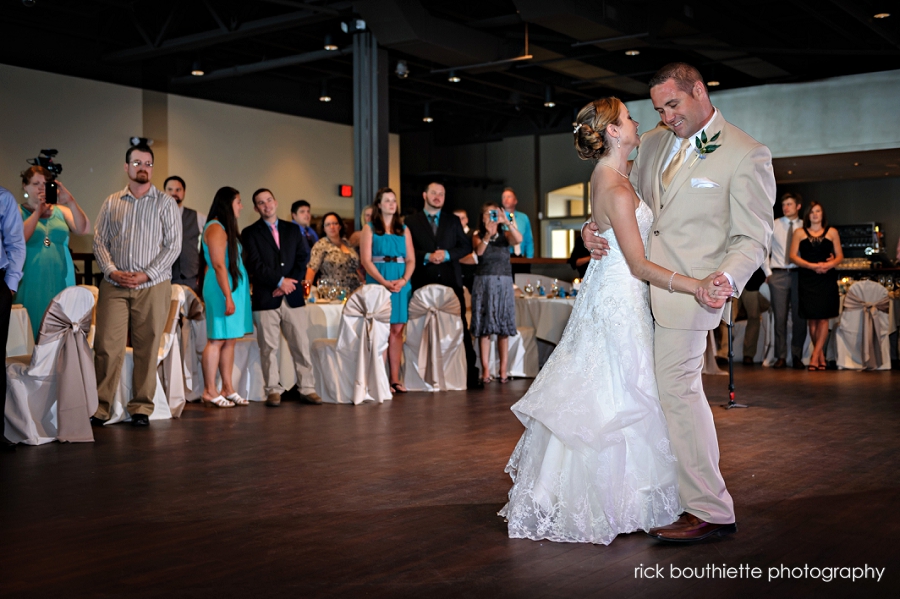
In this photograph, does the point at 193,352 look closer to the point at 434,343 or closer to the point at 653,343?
the point at 434,343

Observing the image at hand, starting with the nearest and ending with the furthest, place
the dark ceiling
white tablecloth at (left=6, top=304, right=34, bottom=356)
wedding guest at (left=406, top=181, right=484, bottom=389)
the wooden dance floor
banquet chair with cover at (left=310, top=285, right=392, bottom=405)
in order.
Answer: the wooden dance floor, white tablecloth at (left=6, top=304, right=34, bottom=356), banquet chair with cover at (left=310, top=285, right=392, bottom=405), wedding guest at (left=406, top=181, right=484, bottom=389), the dark ceiling

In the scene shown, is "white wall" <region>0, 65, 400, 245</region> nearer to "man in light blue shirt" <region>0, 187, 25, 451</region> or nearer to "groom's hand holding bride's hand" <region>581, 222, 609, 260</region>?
"man in light blue shirt" <region>0, 187, 25, 451</region>

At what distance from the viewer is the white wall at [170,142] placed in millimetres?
11172

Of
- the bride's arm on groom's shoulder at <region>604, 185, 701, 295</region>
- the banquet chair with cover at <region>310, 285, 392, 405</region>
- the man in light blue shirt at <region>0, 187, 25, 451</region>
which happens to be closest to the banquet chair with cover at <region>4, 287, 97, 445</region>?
the man in light blue shirt at <region>0, 187, 25, 451</region>

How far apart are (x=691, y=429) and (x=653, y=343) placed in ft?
1.14

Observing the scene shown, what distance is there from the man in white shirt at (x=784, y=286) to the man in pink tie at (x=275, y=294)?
5.17 metres

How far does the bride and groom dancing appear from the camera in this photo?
9.25 ft

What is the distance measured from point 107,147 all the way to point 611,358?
35.5 ft

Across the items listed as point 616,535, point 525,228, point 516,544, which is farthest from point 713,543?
point 525,228

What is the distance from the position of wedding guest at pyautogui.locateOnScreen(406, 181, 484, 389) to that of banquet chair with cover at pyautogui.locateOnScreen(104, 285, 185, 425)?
7.27 feet

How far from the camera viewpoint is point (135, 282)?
553 centimetres

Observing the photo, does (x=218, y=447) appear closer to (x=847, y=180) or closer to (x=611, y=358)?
(x=611, y=358)

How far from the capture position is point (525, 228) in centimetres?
958

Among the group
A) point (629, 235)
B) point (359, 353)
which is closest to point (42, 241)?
point (359, 353)
